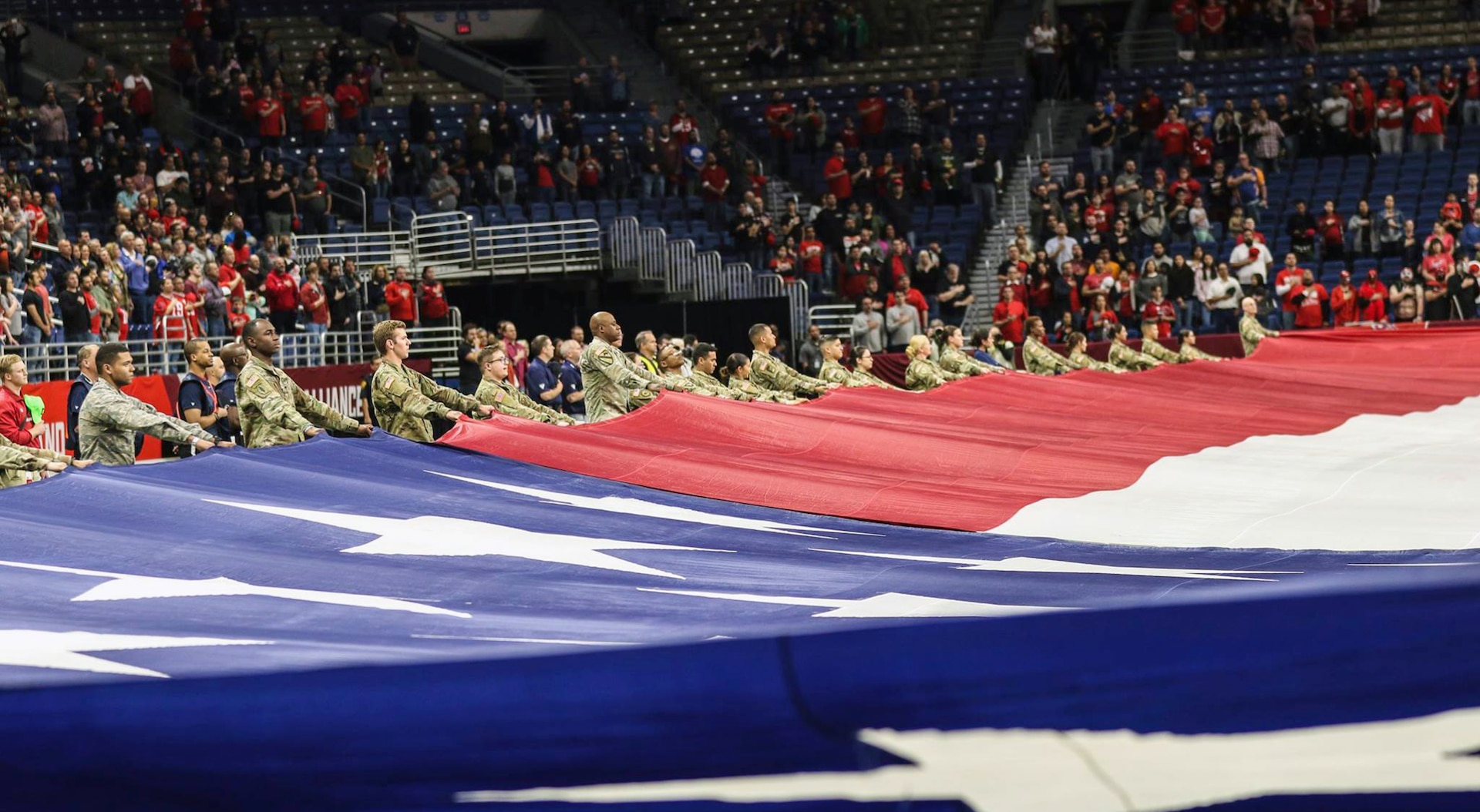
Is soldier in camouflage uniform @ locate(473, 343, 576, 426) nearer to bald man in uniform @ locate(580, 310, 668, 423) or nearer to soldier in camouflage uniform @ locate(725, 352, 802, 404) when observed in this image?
bald man in uniform @ locate(580, 310, 668, 423)

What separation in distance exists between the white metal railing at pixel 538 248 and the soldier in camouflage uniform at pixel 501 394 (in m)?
14.2

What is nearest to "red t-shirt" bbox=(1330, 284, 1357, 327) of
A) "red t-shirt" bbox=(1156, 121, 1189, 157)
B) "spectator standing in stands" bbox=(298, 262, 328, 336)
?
"red t-shirt" bbox=(1156, 121, 1189, 157)

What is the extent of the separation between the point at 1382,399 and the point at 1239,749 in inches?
520

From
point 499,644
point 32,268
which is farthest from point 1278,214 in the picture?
point 499,644

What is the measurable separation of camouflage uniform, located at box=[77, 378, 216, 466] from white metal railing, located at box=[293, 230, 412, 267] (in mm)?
16191

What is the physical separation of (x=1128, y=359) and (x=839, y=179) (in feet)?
28.5

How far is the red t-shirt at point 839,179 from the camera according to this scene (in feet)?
94.2

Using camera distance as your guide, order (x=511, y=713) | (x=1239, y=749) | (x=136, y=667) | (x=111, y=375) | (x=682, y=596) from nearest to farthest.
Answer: (x=1239, y=749)
(x=511, y=713)
(x=136, y=667)
(x=682, y=596)
(x=111, y=375)

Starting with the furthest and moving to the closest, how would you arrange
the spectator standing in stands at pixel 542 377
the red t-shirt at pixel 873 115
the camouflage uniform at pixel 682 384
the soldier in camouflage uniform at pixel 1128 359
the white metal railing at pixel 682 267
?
the red t-shirt at pixel 873 115 < the white metal railing at pixel 682 267 < the soldier in camouflage uniform at pixel 1128 359 < the spectator standing in stands at pixel 542 377 < the camouflage uniform at pixel 682 384

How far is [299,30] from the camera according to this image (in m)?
33.4

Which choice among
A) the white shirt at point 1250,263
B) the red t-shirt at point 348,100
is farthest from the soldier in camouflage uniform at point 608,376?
the red t-shirt at point 348,100

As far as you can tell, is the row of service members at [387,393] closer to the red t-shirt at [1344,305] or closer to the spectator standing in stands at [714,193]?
the red t-shirt at [1344,305]

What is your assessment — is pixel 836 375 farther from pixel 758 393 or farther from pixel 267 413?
pixel 267 413

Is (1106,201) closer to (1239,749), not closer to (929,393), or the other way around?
(929,393)
